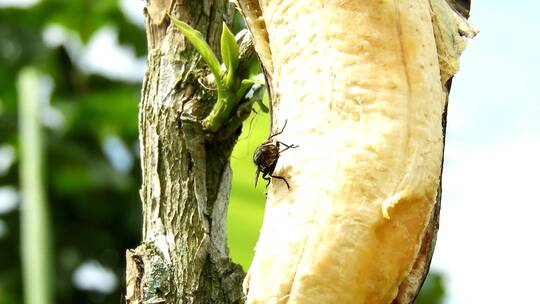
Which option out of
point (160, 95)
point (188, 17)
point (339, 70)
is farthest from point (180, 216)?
point (339, 70)

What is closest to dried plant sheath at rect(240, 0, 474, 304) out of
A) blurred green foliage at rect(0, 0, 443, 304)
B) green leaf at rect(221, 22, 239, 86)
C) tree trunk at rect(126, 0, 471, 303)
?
tree trunk at rect(126, 0, 471, 303)

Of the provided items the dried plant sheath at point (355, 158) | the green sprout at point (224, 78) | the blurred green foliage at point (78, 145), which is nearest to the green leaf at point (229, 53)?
the green sprout at point (224, 78)

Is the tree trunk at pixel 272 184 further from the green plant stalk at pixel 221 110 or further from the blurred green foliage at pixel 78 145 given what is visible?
the blurred green foliage at pixel 78 145

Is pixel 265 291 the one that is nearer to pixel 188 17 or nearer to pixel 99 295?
pixel 188 17

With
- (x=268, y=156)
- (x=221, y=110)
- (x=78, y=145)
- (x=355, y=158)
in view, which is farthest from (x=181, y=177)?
(x=78, y=145)

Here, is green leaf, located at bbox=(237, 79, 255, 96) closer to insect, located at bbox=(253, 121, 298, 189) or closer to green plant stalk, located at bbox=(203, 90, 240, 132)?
green plant stalk, located at bbox=(203, 90, 240, 132)

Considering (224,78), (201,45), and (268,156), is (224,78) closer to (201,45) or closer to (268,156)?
(201,45)

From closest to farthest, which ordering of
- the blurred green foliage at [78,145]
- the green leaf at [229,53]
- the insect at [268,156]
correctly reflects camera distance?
the insect at [268,156], the green leaf at [229,53], the blurred green foliage at [78,145]
